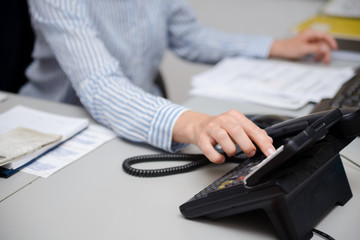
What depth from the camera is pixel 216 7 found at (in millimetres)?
2207

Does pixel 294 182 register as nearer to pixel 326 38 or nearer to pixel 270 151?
pixel 270 151

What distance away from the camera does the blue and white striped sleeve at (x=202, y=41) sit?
53.2 inches

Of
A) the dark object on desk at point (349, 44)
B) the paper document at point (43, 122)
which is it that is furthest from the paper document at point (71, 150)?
the dark object on desk at point (349, 44)

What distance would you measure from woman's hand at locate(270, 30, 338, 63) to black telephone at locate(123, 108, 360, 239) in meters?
0.72

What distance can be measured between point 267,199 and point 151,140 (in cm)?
34

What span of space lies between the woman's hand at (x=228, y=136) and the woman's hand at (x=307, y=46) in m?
0.66

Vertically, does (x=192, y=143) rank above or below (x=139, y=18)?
below

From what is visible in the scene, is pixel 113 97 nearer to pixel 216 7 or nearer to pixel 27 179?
pixel 27 179

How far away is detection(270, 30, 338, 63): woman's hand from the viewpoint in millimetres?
1285

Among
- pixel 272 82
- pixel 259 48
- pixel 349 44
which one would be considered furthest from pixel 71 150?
pixel 349 44

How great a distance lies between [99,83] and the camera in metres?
0.91

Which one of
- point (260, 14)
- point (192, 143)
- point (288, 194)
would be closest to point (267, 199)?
point (288, 194)

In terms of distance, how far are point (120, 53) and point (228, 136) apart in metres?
0.66

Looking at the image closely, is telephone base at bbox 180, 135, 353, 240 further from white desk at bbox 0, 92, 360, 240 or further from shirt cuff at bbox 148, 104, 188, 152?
shirt cuff at bbox 148, 104, 188, 152
